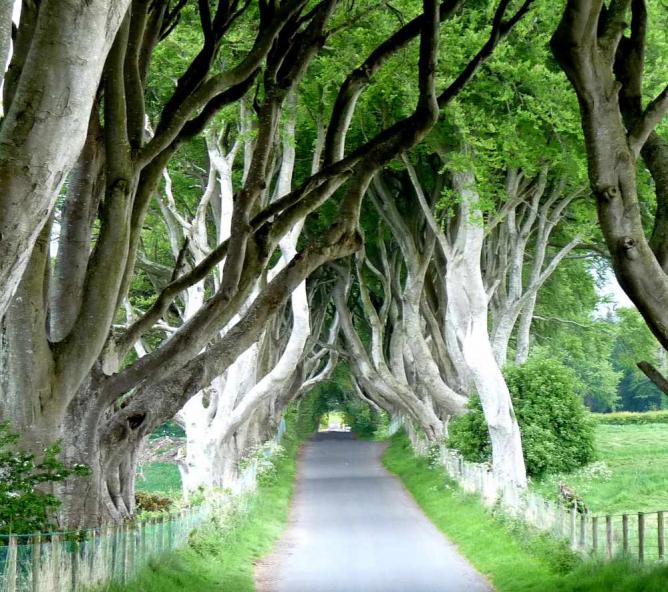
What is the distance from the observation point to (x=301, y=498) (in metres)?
27.1

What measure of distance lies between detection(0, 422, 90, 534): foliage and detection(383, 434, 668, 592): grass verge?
18.9 feet

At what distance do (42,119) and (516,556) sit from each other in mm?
11985

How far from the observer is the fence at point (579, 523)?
461 inches

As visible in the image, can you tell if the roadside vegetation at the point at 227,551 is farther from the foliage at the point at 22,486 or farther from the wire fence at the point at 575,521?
the wire fence at the point at 575,521

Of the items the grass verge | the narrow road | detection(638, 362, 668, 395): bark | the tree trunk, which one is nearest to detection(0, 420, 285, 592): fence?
the narrow road

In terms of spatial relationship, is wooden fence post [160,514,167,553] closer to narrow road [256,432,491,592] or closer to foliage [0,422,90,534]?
narrow road [256,432,491,592]

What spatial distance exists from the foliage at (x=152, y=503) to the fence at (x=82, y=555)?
3.33 m

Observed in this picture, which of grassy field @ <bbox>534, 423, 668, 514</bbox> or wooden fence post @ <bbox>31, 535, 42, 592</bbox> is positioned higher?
wooden fence post @ <bbox>31, 535, 42, 592</bbox>

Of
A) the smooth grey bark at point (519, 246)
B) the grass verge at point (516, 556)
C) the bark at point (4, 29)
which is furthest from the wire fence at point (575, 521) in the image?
the bark at point (4, 29)

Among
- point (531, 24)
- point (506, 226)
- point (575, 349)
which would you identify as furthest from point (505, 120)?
point (575, 349)

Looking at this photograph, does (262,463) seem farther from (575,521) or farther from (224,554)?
(575,521)

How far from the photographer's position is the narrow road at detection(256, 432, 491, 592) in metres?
14.1

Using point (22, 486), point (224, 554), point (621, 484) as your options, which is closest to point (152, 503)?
point (224, 554)

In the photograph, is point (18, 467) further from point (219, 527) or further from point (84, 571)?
point (219, 527)
